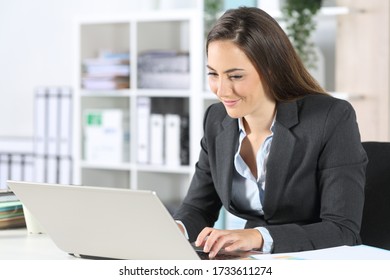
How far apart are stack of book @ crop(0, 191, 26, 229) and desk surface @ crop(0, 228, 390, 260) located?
0.10 m

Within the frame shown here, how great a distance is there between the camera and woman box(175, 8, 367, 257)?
1912 millimetres

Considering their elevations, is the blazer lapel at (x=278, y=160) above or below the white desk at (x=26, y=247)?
Result: above

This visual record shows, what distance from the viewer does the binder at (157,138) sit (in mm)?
4109

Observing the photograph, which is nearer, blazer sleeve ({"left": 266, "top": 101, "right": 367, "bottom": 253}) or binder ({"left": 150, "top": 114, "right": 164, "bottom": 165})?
blazer sleeve ({"left": 266, "top": 101, "right": 367, "bottom": 253})

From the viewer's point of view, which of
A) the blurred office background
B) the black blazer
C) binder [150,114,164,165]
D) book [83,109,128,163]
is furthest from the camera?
book [83,109,128,163]

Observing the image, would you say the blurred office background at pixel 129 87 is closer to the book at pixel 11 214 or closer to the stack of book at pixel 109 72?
the stack of book at pixel 109 72

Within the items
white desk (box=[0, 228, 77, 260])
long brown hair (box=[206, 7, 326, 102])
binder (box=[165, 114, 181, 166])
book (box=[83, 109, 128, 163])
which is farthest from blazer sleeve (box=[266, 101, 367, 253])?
book (box=[83, 109, 128, 163])

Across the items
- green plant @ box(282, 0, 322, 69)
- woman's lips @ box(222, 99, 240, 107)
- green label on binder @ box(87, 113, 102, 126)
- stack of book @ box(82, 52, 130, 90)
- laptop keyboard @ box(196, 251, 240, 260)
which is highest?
green plant @ box(282, 0, 322, 69)

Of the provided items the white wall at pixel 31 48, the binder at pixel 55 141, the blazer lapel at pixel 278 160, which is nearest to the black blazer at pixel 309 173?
the blazer lapel at pixel 278 160

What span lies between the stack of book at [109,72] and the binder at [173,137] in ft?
1.14

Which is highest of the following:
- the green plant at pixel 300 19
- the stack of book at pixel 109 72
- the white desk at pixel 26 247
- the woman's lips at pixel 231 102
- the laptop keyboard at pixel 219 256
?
the green plant at pixel 300 19

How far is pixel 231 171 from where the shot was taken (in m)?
2.07

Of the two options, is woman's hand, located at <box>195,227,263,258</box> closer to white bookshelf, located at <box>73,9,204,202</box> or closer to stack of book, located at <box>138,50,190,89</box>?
white bookshelf, located at <box>73,9,204,202</box>

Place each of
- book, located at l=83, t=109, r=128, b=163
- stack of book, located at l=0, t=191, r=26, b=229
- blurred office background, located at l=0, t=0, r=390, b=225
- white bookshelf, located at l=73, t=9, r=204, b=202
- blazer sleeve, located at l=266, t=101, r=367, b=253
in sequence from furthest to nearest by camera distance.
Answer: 1. book, located at l=83, t=109, r=128, b=163
2. white bookshelf, located at l=73, t=9, r=204, b=202
3. blurred office background, located at l=0, t=0, r=390, b=225
4. stack of book, located at l=0, t=191, r=26, b=229
5. blazer sleeve, located at l=266, t=101, r=367, b=253
